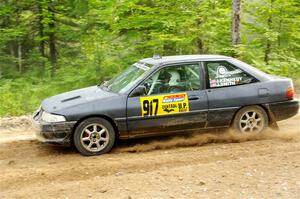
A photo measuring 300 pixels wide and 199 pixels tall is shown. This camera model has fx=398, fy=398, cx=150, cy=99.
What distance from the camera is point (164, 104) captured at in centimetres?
704

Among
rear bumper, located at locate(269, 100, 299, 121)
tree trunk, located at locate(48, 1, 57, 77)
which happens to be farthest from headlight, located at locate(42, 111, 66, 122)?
tree trunk, located at locate(48, 1, 57, 77)

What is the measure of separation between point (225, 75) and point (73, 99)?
2851mm

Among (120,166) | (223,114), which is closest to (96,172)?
(120,166)

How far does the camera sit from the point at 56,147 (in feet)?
24.1

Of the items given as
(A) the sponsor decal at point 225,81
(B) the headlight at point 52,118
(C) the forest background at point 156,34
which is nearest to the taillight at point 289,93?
(A) the sponsor decal at point 225,81

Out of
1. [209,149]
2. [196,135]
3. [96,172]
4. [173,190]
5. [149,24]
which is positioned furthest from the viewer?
[149,24]

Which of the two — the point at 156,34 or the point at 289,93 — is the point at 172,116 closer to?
the point at 289,93

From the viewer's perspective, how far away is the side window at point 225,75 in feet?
24.3

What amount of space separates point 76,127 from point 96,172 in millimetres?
1082

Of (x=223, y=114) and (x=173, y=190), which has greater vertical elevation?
(x=223, y=114)

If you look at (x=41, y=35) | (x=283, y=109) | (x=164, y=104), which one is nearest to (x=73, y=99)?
(x=164, y=104)

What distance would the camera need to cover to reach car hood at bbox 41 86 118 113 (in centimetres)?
682

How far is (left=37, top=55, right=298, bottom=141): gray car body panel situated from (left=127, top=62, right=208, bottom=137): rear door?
0.02 metres

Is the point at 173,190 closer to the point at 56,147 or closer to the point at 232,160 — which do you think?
the point at 232,160
